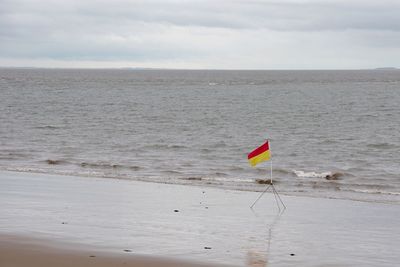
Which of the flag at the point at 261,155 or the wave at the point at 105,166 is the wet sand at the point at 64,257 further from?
the wave at the point at 105,166

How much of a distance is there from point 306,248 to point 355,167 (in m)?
15.1

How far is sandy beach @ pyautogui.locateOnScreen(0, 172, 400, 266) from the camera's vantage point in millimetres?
11250

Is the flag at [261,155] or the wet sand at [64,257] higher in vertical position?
the flag at [261,155]

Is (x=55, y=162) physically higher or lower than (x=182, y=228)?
higher

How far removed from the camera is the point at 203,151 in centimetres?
3206

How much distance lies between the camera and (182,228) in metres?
13.5

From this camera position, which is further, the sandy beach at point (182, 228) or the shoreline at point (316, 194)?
the shoreline at point (316, 194)

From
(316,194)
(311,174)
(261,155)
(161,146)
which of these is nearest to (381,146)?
(161,146)

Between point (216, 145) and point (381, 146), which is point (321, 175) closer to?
point (216, 145)

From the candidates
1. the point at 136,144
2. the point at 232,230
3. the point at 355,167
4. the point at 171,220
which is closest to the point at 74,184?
the point at 171,220

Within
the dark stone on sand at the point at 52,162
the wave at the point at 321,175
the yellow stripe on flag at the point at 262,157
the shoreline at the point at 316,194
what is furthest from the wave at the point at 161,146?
the yellow stripe on flag at the point at 262,157

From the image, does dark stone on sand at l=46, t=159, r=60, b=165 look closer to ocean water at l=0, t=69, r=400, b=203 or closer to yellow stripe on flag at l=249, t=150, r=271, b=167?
ocean water at l=0, t=69, r=400, b=203

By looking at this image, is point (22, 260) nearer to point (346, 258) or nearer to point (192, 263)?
point (192, 263)

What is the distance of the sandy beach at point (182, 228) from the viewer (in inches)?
443
